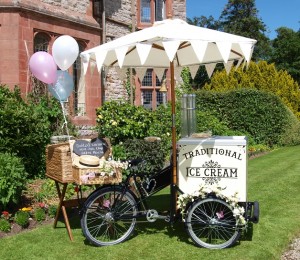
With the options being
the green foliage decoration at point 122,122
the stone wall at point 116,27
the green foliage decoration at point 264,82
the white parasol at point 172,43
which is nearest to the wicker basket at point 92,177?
the white parasol at point 172,43

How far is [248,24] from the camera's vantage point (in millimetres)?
47219

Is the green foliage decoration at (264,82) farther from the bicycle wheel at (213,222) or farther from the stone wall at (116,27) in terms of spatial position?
the bicycle wheel at (213,222)

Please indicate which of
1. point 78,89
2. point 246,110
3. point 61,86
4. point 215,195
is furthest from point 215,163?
point 246,110

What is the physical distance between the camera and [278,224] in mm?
5734

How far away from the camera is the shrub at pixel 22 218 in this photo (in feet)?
19.4

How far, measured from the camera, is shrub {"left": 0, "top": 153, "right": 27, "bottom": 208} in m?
5.93

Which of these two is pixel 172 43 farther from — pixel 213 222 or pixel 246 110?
pixel 246 110

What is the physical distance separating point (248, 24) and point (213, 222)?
1783 inches

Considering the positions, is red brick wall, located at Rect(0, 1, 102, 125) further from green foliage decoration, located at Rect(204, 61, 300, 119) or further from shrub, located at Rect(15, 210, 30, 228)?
green foliage decoration, located at Rect(204, 61, 300, 119)

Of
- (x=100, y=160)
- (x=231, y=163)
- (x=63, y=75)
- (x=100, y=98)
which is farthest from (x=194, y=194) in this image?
(x=100, y=98)

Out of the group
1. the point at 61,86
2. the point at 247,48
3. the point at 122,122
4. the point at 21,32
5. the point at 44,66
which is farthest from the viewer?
the point at 122,122

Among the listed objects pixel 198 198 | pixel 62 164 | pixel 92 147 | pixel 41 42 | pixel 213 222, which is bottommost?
pixel 213 222

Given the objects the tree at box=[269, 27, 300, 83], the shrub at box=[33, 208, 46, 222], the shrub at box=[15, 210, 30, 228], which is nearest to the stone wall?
the shrub at box=[33, 208, 46, 222]

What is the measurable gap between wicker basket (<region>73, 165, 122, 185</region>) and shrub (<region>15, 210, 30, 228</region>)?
4.70 feet
